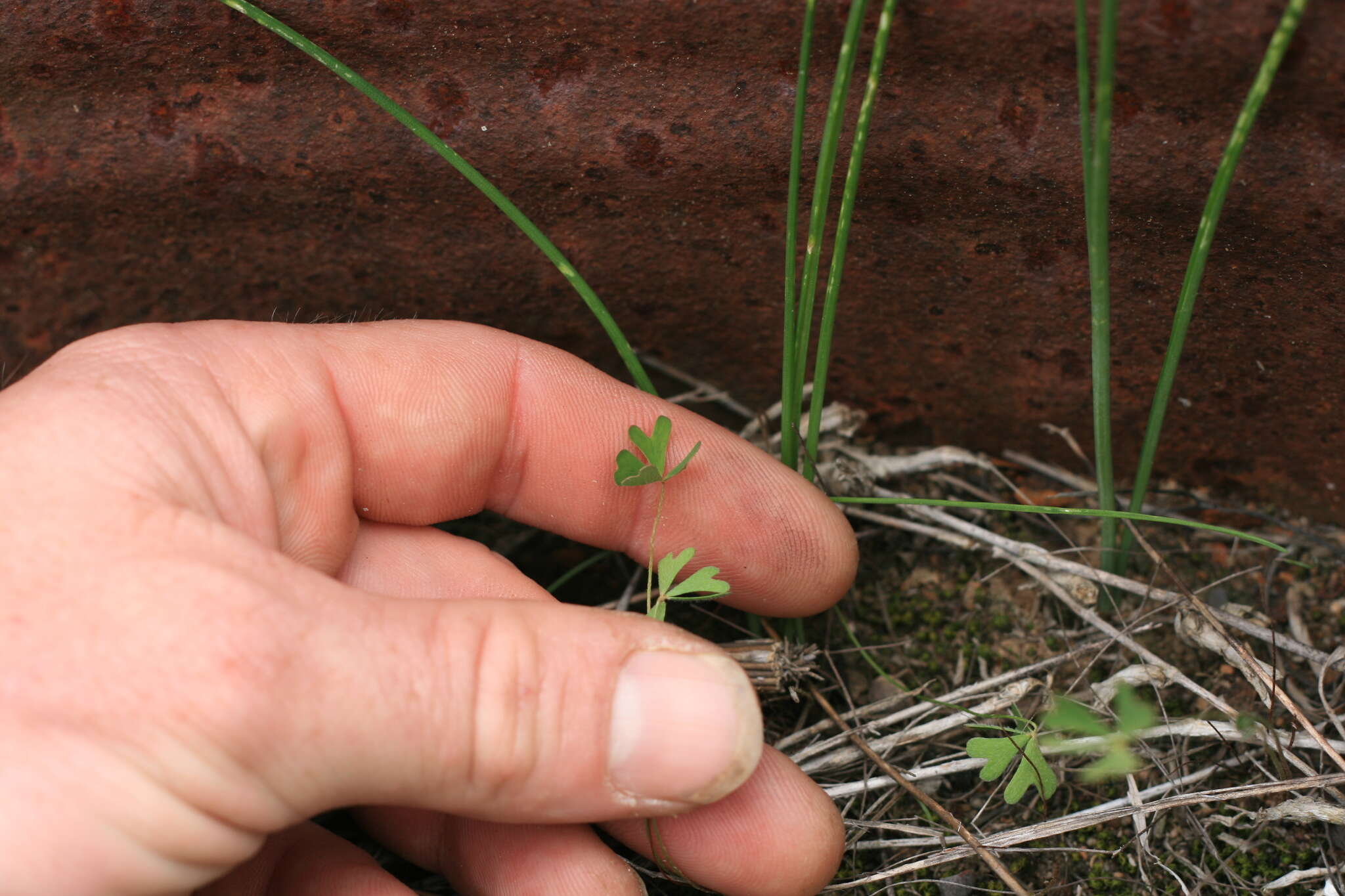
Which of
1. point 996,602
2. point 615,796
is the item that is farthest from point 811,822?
point 996,602

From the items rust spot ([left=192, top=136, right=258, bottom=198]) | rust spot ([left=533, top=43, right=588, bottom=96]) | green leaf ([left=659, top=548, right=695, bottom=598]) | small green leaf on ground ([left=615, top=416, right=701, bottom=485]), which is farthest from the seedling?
rust spot ([left=192, top=136, right=258, bottom=198])

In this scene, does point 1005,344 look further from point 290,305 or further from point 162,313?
point 162,313

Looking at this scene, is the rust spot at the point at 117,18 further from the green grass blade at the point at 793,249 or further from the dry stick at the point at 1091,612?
the dry stick at the point at 1091,612

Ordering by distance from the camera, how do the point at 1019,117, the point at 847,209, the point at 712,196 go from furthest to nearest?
1. the point at 712,196
2. the point at 1019,117
3. the point at 847,209

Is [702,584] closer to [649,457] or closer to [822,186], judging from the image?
[649,457]

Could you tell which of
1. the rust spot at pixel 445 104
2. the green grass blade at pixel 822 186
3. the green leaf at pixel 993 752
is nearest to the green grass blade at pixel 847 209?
the green grass blade at pixel 822 186

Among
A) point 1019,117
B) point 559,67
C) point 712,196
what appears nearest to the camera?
point 1019,117

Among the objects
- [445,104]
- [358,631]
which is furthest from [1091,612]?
[445,104]
